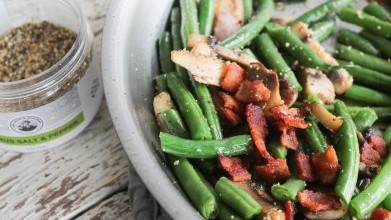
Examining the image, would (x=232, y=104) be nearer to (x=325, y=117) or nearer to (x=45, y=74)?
(x=325, y=117)

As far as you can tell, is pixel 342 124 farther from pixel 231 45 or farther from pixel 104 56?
pixel 104 56

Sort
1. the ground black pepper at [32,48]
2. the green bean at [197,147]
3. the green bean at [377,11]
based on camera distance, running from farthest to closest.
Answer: the green bean at [377,11], the ground black pepper at [32,48], the green bean at [197,147]

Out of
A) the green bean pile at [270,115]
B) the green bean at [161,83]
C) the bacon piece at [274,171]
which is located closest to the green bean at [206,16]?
Answer: the green bean pile at [270,115]

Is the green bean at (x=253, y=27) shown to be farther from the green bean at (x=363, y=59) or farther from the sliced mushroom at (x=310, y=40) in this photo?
the green bean at (x=363, y=59)

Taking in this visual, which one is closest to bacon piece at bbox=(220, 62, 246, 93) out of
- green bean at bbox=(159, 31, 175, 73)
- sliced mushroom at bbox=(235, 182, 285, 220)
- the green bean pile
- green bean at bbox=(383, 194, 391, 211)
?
the green bean pile

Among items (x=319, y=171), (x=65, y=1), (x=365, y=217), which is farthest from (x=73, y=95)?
(x=365, y=217)

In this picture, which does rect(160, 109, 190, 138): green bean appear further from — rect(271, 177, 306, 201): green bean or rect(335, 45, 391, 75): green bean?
rect(335, 45, 391, 75): green bean
